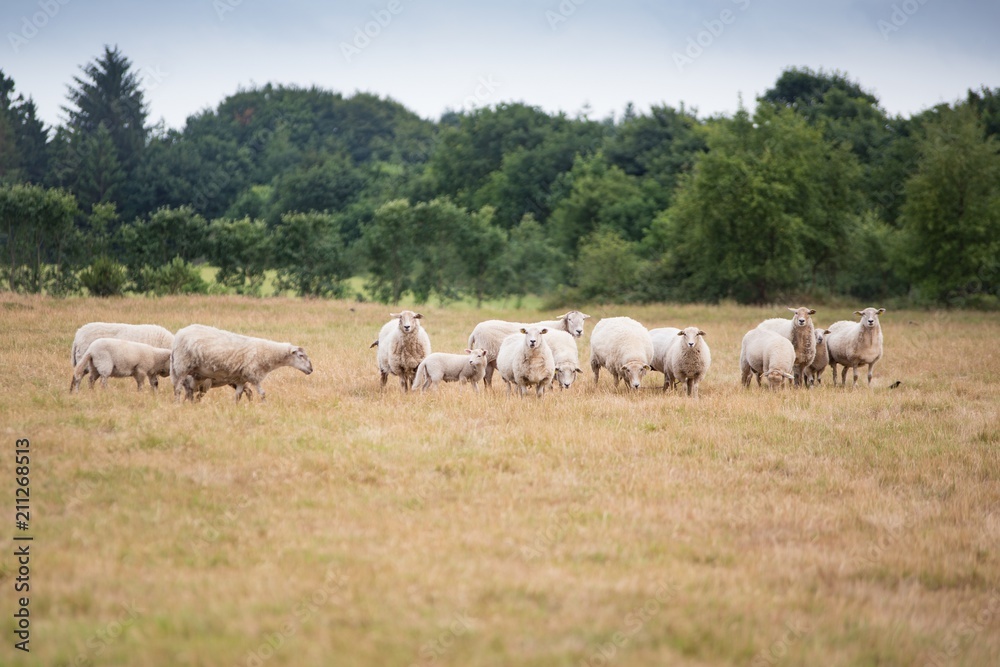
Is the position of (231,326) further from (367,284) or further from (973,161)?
(973,161)

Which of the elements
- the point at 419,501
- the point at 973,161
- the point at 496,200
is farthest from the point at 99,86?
the point at 419,501

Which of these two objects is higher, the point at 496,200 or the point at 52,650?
the point at 496,200

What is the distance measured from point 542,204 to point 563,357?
2350 inches

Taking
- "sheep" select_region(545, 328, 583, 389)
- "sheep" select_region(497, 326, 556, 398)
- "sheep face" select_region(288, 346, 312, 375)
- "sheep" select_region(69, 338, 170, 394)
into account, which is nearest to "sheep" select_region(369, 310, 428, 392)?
"sheep" select_region(497, 326, 556, 398)

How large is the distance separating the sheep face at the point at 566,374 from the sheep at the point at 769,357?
3.92 m

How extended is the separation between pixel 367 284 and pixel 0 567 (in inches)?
1999

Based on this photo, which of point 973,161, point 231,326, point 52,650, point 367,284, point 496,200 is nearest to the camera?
point 52,650

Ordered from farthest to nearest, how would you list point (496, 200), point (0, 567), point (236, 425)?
point (496, 200)
point (236, 425)
point (0, 567)

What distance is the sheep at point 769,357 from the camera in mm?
17203

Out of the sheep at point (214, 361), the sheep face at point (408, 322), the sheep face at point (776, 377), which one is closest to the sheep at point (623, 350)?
the sheep face at point (776, 377)

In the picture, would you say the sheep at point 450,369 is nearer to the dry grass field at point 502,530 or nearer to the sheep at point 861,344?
the dry grass field at point 502,530

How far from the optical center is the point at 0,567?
6.57 m

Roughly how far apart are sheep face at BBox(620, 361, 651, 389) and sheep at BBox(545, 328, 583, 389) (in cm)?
96

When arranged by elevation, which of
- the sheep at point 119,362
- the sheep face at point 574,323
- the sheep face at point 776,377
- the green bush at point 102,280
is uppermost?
the green bush at point 102,280
